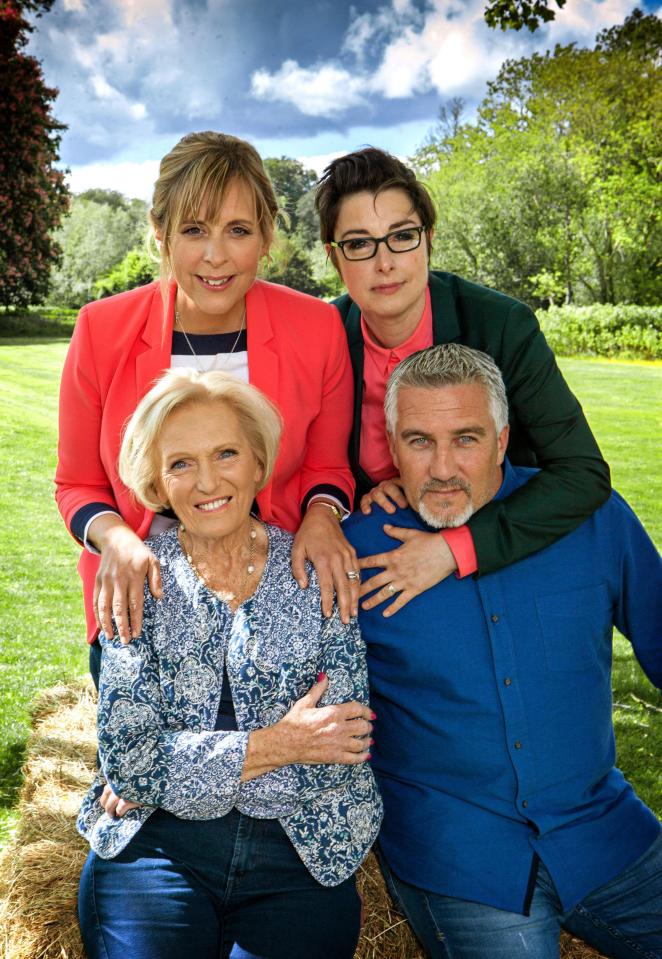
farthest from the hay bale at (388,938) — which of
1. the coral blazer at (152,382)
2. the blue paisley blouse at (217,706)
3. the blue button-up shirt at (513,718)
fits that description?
the coral blazer at (152,382)

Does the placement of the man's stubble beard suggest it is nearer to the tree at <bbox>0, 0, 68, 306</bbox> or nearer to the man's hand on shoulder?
the man's hand on shoulder

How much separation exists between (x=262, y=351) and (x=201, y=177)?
18.7 inches

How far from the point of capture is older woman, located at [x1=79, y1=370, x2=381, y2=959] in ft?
6.02

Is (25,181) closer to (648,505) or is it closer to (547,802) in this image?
(648,505)

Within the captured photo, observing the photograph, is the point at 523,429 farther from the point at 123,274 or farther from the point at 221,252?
the point at 123,274

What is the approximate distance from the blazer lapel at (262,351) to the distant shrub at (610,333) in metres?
14.6

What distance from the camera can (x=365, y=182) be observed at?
2445 millimetres

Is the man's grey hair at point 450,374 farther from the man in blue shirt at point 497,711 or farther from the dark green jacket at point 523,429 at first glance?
the dark green jacket at point 523,429

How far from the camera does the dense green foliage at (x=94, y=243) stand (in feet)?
54.6

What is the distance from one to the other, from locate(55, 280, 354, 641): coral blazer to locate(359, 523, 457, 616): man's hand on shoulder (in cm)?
32

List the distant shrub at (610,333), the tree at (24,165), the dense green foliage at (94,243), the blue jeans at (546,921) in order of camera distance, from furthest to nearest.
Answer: the dense green foliage at (94,243), the distant shrub at (610,333), the tree at (24,165), the blue jeans at (546,921)

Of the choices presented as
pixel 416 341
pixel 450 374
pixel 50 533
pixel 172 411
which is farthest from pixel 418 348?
Answer: pixel 50 533

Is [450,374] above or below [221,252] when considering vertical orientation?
below

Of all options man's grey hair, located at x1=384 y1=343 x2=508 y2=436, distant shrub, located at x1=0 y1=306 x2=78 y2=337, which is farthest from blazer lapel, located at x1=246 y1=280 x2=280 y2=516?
distant shrub, located at x1=0 y1=306 x2=78 y2=337
